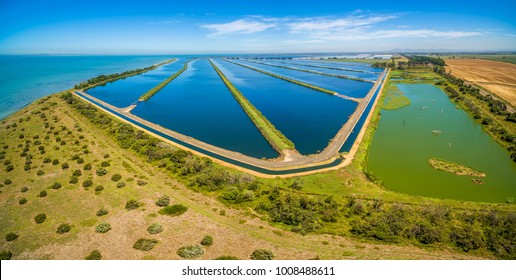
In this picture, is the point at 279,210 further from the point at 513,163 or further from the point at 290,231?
the point at 513,163

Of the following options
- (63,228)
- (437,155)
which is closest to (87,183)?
(63,228)

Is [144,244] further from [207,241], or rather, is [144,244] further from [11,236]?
[11,236]

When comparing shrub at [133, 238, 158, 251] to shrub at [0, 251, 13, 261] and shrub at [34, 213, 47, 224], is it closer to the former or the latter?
shrub at [0, 251, 13, 261]

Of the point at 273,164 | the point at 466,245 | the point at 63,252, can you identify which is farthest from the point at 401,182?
the point at 63,252

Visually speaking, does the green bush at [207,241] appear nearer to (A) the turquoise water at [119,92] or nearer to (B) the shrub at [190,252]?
(B) the shrub at [190,252]

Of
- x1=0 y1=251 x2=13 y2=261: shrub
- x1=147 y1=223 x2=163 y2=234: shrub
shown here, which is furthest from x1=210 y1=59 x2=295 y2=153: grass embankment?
x1=0 y1=251 x2=13 y2=261: shrub

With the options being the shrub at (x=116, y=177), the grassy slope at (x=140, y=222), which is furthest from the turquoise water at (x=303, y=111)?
the shrub at (x=116, y=177)
